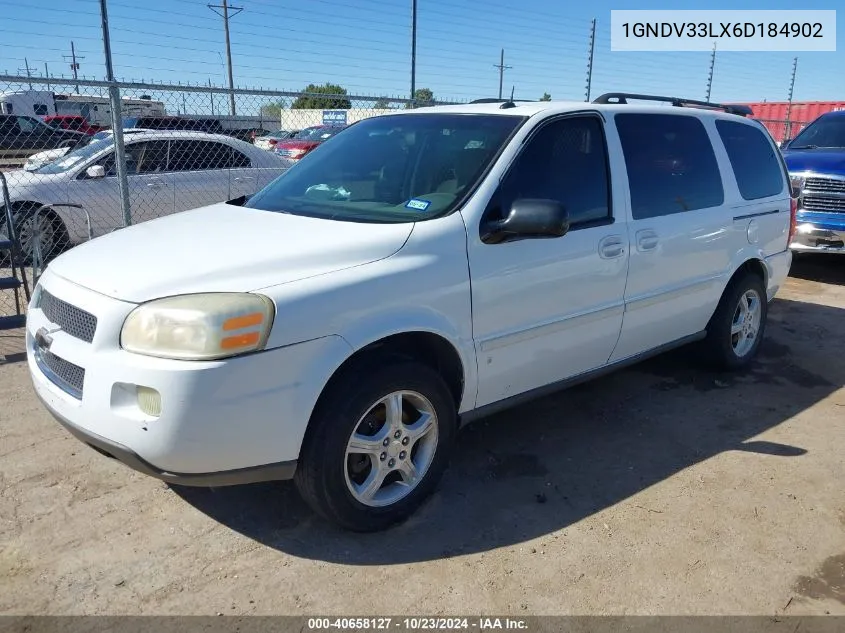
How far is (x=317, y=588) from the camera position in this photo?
265 cm

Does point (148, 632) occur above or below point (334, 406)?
below

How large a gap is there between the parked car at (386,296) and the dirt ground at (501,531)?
0.29 m

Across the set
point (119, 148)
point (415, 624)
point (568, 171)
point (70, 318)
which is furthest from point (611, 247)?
point (119, 148)

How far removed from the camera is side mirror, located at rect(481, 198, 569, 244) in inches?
119

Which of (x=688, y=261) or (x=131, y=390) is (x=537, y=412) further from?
(x=131, y=390)

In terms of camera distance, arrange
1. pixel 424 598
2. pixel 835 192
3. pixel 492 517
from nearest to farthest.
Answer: pixel 424 598 < pixel 492 517 < pixel 835 192

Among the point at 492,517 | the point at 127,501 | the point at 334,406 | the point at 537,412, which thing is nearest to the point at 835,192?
the point at 537,412

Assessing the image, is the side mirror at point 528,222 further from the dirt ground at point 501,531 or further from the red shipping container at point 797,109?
the red shipping container at point 797,109

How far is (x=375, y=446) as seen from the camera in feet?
9.52

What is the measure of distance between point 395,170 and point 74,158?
239 inches

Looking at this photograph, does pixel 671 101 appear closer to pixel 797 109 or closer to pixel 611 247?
pixel 611 247

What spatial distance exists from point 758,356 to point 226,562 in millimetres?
4426

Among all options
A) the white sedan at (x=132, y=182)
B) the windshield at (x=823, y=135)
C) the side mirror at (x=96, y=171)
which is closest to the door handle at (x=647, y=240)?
the white sedan at (x=132, y=182)

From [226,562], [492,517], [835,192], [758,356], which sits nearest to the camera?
[226,562]
